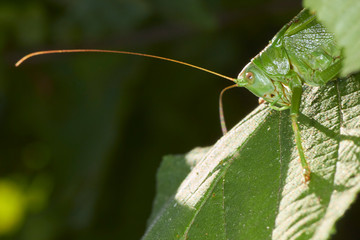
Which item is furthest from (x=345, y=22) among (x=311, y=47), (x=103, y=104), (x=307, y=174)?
(x=103, y=104)

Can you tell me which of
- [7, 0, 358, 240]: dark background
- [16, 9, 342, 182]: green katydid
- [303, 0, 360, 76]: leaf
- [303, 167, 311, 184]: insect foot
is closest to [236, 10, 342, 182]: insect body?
[16, 9, 342, 182]: green katydid

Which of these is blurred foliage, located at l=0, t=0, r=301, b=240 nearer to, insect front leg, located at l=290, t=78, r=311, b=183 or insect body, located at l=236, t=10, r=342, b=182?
insect body, located at l=236, t=10, r=342, b=182

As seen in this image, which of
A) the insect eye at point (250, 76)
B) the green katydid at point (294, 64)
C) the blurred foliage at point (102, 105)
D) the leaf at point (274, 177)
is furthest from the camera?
the blurred foliage at point (102, 105)

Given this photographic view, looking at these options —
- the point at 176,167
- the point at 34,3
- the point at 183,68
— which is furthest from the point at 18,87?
the point at 176,167

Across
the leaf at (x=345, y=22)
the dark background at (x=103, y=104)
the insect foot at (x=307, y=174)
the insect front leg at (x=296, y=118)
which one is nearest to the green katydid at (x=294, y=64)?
the insect front leg at (x=296, y=118)

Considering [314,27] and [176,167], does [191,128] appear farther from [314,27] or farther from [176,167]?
[314,27]

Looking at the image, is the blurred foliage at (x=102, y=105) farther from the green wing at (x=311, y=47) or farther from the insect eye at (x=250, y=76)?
the green wing at (x=311, y=47)
